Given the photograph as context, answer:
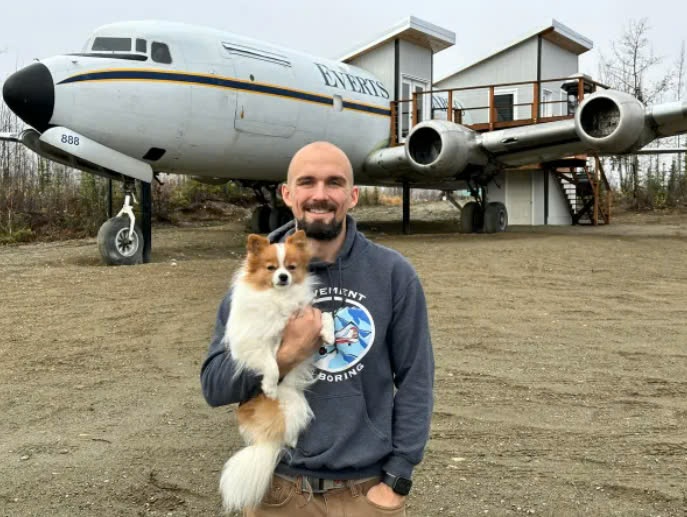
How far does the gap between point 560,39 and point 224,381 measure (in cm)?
2329

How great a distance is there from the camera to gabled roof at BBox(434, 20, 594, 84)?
22062mm

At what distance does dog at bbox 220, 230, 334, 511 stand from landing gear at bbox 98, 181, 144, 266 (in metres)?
8.90

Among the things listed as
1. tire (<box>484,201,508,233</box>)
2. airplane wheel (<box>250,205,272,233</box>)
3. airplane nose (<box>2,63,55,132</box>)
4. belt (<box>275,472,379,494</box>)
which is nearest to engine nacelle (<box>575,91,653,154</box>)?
tire (<box>484,201,508,233</box>)

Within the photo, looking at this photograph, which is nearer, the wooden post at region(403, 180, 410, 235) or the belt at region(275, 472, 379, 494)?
the belt at region(275, 472, 379, 494)

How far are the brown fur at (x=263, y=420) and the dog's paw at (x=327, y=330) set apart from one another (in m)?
0.25

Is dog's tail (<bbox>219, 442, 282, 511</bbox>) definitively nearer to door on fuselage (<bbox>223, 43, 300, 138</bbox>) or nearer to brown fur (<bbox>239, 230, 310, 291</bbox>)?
brown fur (<bbox>239, 230, 310, 291</bbox>)

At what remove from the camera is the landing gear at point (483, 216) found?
645 inches

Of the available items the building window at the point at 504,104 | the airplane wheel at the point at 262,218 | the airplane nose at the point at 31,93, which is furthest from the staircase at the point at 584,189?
the airplane nose at the point at 31,93

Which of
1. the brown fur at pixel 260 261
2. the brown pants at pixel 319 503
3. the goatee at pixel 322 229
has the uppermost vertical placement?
the goatee at pixel 322 229

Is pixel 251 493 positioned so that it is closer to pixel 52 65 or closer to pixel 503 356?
pixel 503 356

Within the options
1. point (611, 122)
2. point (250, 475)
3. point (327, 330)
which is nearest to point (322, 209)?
point (327, 330)

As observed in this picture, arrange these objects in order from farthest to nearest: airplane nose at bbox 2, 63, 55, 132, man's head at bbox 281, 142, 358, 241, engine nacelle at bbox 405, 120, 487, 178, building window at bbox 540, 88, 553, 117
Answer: building window at bbox 540, 88, 553, 117 → engine nacelle at bbox 405, 120, 487, 178 → airplane nose at bbox 2, 63, 55, 132 → man's head at bbox 281, 142, 358, 241

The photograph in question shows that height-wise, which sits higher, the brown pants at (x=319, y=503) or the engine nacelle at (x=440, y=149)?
the engine nacelle at (x=440, y=149)

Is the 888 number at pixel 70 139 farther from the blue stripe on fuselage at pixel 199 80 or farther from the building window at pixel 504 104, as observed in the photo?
the building window at pixel 504 104
